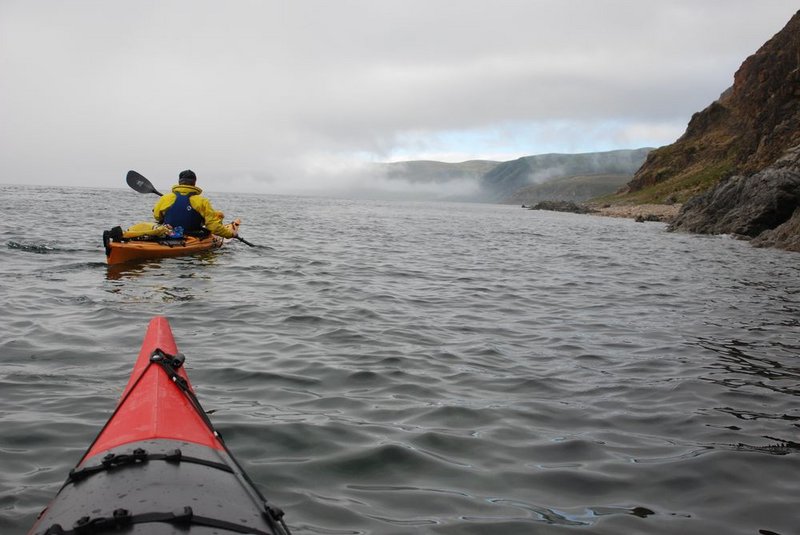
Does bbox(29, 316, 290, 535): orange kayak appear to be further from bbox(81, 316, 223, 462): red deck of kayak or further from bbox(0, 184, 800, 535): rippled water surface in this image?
bbox(0, 184, 800, 535): rippled water surface

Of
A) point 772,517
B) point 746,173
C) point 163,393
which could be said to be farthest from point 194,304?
point 746,173

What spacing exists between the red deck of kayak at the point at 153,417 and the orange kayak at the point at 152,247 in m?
10.4

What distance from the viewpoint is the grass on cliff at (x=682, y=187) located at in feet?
234

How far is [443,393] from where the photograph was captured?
19.6 feet

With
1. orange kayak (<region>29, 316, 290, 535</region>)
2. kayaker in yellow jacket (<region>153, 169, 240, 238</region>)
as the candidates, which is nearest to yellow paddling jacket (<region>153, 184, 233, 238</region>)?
kayaker in yellow jacket (<region>153, 169, 240, 238</region>)

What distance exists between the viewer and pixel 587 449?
15.6 feet

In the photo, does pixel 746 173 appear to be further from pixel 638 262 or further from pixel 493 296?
pixel 493 296

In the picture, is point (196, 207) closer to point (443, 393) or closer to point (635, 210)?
point (443, 393)

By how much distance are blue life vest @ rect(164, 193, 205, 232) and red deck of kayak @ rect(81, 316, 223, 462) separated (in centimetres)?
1227

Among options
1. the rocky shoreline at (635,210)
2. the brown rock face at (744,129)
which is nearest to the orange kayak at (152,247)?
the rocky shoreline at (635,210)

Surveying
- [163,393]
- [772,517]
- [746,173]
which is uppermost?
[746,173]

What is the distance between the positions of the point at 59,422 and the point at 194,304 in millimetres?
4985

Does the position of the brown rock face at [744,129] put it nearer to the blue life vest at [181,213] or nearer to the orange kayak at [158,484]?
the blue life vest at [181,213]

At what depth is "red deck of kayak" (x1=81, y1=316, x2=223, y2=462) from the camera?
10.2 ft
